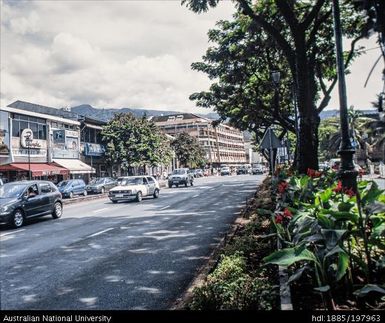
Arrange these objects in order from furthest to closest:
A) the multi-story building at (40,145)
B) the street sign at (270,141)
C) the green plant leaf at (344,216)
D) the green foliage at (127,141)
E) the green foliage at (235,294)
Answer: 1. the green foliage at (127,141)
2. the multi-story building at (40,145)
3. the street sign at (270,141)
4. the green plant leaf at (344,216)
5. the green foliage at (235,294)

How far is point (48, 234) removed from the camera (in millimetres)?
11812

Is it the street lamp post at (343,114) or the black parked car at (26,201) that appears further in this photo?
the black parked car at (26,201)

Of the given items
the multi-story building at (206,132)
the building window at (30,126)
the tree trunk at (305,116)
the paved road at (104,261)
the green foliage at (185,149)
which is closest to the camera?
the paved road at (104,261)

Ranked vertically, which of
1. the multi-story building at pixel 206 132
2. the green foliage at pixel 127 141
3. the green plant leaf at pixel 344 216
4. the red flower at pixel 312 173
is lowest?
the green plant leaf at pixel 344 216

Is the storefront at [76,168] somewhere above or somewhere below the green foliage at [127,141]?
below

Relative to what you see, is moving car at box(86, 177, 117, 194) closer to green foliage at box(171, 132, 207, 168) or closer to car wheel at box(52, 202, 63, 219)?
car wheel at box(52, 202, 63, 219)

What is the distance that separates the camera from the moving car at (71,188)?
1214 inches

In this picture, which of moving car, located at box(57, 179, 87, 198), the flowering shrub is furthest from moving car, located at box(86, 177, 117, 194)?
the flowering shrub

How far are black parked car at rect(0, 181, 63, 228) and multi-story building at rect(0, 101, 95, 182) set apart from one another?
56.4ft

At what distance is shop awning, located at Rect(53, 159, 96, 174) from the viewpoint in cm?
3878

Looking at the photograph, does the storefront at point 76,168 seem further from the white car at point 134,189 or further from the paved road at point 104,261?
the paved road at point 104,261

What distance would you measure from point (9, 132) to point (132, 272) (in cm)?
2972

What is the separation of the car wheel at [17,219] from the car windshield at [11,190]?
2.43 ft

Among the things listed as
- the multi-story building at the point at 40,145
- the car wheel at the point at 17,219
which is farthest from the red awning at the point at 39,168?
the car wheel at the point at 17,219
